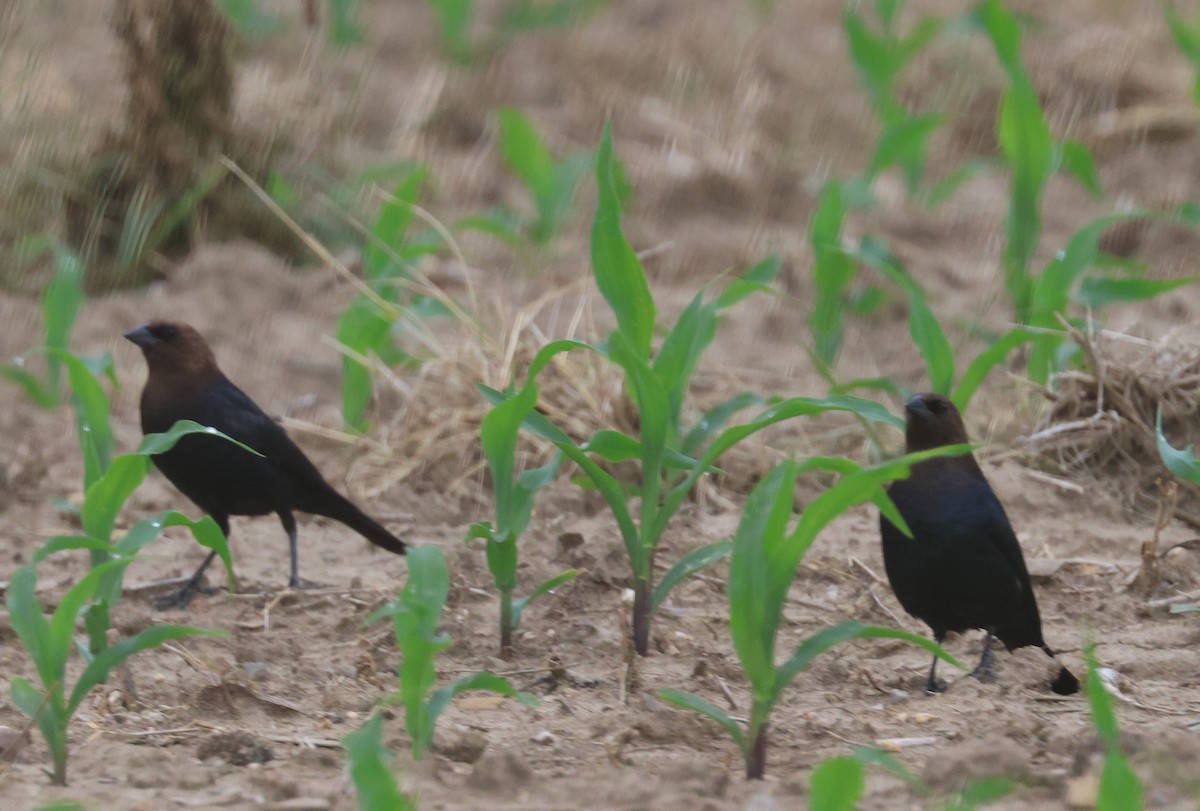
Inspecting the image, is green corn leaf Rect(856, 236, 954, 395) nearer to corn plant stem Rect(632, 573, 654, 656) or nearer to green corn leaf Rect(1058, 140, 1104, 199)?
corn plant stem Rect(632, 573, 654, 656)

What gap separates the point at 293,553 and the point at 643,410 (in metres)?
1.35

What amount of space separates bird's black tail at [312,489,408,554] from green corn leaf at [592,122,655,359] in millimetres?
1013

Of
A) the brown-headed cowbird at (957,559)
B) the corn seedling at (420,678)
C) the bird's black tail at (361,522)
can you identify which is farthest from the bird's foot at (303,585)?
the brown-headed cowbird at (957,559)

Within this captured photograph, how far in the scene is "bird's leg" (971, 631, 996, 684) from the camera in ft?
11.2

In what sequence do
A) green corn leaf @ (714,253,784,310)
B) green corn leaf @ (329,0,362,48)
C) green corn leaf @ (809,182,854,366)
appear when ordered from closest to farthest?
green corn leaf @ (714,253,784,310), green corn leaf @ (809,182,854,366), green corn leaf @ (329,0,362,48)

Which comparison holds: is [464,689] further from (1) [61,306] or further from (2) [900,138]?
(2) [900,138]

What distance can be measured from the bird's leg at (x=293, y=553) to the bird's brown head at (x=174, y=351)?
0.42 meters

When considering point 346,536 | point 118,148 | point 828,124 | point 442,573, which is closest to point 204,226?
point 118,148

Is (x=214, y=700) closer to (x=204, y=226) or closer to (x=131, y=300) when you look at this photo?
(x=131, y=300)

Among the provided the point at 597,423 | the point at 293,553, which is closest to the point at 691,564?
the point at 293,553

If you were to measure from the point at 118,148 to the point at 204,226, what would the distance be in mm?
441

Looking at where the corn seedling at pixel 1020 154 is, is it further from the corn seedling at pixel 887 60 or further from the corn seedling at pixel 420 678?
the corn seedling at pixel 420 678

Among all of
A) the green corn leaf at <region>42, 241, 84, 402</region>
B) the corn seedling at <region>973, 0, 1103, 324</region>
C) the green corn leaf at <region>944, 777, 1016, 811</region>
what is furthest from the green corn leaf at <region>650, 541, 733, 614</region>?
the green corn leaf at <region>42, 241, 84, 402</region>

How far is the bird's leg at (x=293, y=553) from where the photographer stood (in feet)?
13.3
